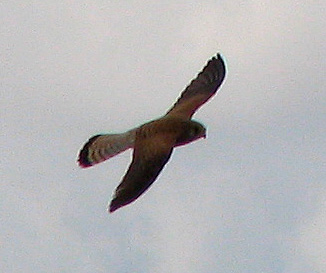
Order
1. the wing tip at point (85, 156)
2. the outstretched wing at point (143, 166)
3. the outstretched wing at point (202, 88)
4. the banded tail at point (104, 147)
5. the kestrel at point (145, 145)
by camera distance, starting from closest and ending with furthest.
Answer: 1. the outstretched wing at point (143, 166)
2. the kestrel at point (145, 145)
3. the banded tail at point (104, 147)
4. the wing tip at point (85, 156)
5. the outstretched wing at point (202, 88)

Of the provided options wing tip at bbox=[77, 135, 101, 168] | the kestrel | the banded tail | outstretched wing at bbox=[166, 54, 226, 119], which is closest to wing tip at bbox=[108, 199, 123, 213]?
the kestrel

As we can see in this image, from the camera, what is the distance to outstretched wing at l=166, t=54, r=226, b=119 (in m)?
15.8

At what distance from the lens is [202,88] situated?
1670 cm

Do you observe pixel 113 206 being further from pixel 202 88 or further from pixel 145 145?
pixel 202 88

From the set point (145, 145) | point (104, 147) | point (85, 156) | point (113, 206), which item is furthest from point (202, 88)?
point (113, 206)

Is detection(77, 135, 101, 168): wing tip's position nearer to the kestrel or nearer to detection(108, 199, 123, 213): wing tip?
the kestrel

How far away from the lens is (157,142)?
42.8 feet

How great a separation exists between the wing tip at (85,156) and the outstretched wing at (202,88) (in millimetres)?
1405

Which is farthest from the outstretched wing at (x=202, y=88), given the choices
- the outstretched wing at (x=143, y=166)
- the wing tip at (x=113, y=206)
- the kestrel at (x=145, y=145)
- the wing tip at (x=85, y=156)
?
the wing tip at (x=113, y=206)

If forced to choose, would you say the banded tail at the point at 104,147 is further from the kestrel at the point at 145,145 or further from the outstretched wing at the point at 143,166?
the outstretched wing at the point at 143,166

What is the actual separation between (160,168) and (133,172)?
37 cm

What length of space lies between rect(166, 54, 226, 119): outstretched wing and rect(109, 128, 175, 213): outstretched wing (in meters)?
2.30

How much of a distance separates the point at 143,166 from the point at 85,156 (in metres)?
1.76

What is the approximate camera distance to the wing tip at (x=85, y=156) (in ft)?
45.6
